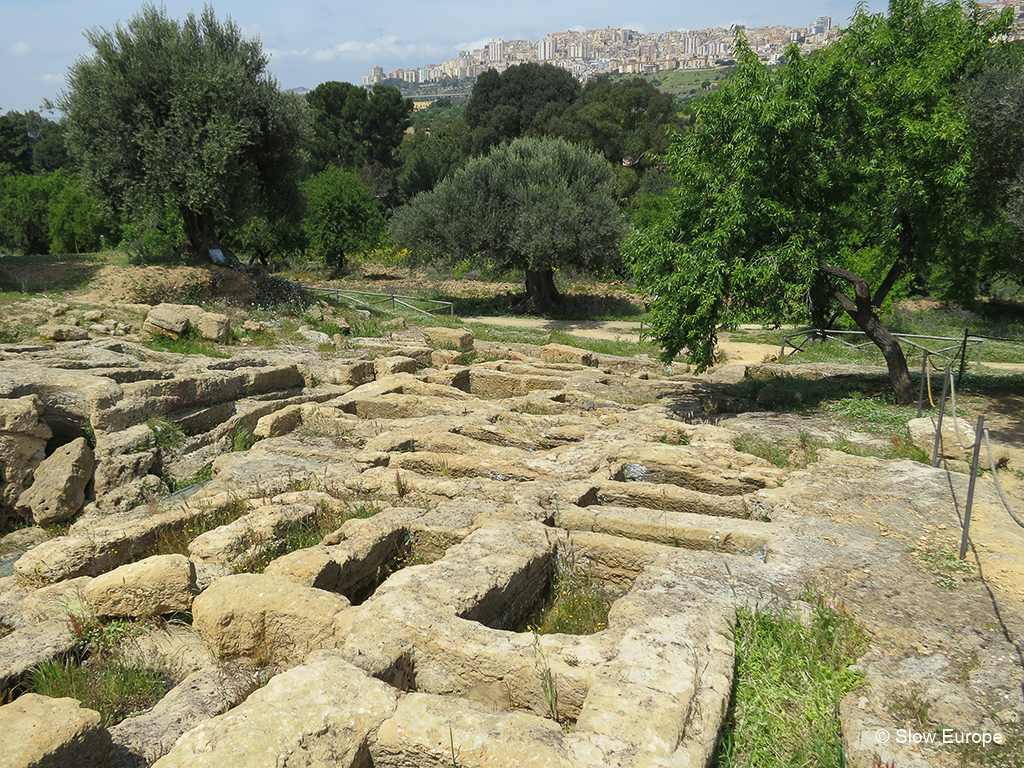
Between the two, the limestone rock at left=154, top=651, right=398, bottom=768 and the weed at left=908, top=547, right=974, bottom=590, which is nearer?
the limestone rock at left=154, top=651, right=398, bottom=768

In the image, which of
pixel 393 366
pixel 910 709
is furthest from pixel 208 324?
pixel 910 709

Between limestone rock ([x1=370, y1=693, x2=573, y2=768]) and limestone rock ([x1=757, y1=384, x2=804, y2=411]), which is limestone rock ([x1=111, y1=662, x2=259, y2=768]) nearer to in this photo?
limestone rock ([x1=370, y1=693, x2=573, y2=768])

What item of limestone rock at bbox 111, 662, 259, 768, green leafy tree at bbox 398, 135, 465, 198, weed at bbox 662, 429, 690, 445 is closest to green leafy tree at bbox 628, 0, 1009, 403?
weed at bbox 662, 429, 690, 445

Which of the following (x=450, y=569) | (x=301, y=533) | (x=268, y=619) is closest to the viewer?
(x=268, y=619)

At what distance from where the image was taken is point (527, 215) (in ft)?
90.2

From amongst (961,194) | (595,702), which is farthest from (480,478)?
(961,194)

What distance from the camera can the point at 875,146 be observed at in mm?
12305

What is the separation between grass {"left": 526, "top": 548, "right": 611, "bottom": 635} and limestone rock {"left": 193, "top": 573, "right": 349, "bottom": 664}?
1804 mm

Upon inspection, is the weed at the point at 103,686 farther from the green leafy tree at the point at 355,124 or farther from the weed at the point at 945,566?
the green leafy tree at the point at 355,124

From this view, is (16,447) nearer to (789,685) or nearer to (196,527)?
(196,527)

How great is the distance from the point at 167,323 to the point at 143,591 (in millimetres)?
11957

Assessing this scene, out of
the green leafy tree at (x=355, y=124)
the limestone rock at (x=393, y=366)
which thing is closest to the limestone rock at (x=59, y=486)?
the limestone rock at (x=393, y=366)

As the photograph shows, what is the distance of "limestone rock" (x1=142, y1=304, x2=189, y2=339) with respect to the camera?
51.5 ft

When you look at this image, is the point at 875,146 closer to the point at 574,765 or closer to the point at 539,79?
the point at 574,765
